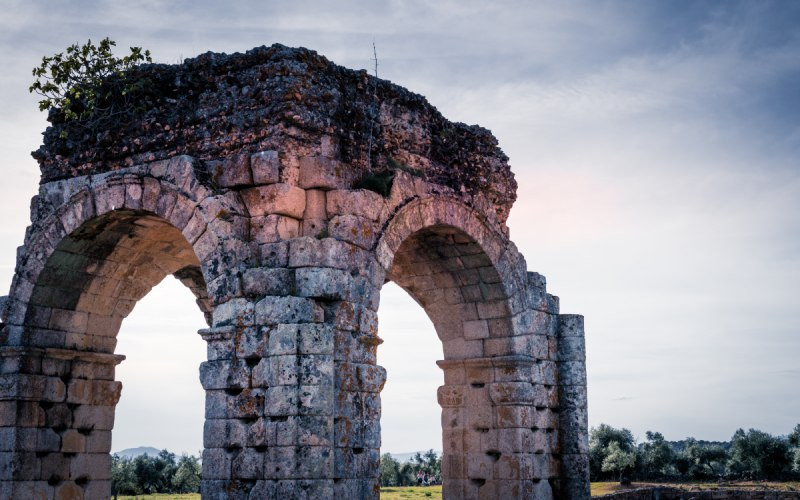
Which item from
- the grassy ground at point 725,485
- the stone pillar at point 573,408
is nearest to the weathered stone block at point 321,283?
the stone pillar at point 573,408

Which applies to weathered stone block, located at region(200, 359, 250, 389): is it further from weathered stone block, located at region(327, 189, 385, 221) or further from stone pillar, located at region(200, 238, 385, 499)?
weathered stone block, located at region(327, 189, 385, 221)

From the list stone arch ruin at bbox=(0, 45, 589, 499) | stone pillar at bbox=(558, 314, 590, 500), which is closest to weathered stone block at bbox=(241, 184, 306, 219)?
stone arch ruin at bbox=(0, 45, 589, 499)

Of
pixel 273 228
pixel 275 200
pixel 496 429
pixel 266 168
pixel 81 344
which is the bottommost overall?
pixel 496 429

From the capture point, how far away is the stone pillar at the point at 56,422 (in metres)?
10.3

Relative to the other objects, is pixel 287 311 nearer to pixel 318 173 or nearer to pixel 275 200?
pixel 275 200

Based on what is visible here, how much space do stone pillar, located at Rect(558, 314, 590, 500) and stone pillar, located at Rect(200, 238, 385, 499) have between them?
12.4ft

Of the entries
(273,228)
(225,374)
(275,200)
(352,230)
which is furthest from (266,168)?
(225,374)

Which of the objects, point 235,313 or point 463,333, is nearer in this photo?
point 235,313

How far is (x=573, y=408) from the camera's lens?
1210cm

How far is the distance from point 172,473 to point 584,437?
1968cm

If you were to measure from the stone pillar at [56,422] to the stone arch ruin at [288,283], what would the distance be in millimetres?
24

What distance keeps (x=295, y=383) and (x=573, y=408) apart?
506 cm

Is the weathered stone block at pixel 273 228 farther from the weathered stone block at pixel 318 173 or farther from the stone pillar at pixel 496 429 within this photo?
the stone pillar at pixel 496 429

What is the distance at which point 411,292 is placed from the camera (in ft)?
40.6
